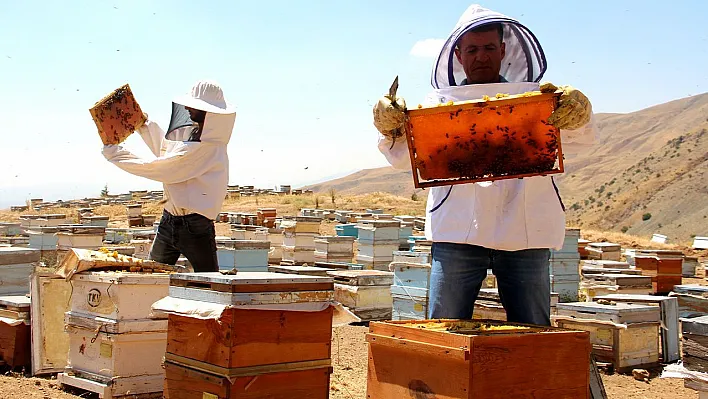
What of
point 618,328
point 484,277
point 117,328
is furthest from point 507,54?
point 618,328

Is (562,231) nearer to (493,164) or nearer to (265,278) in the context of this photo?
(493,164)

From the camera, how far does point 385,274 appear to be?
872cm

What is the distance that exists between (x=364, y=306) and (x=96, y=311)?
4622 millimetres

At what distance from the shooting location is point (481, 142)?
317 centimetres

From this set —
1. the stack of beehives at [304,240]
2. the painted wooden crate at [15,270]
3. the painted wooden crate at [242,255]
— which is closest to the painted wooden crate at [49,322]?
the painted wooden crate at [15,270]

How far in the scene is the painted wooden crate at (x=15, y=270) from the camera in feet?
20.8

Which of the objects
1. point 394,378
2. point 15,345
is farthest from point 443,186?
point 15,345

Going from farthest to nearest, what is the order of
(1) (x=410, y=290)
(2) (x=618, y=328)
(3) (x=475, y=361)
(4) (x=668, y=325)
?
(1) (x=410, y=290) → (4) (x=668, y=325) → (2) (x=618, y=328) → (3) (x=475, y=361)

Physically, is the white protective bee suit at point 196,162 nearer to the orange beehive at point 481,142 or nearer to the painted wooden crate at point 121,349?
the painted wooden crate at point 121,349

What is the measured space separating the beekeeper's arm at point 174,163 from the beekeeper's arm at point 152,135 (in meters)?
0.63

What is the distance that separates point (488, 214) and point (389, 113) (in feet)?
2.02

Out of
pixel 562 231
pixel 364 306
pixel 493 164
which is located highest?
pixel 493 164

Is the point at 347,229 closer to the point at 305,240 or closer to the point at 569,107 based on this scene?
the point at 305,240

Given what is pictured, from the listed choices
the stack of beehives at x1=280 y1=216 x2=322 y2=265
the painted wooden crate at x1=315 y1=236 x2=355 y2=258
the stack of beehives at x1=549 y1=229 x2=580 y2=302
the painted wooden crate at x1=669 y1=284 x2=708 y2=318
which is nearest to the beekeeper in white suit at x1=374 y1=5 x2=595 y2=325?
the painted wooden crate at x1=669 y1=284 x2=708 y2=318
